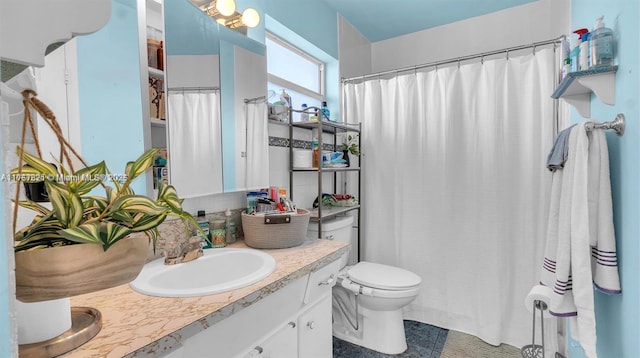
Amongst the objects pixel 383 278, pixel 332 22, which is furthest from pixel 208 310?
pixel 332 22

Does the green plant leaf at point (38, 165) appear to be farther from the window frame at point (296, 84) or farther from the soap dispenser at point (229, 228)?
the window frame at point (296, 84)

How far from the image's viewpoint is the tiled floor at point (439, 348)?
6.13 feet

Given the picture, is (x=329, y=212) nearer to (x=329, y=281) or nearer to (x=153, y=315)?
(x=329, y=281)

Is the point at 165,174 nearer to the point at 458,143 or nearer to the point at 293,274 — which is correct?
the point at 293,274

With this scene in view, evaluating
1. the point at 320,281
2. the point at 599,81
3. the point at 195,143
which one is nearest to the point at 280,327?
the point at 320,281

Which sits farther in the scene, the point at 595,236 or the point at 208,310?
the point at 595,236

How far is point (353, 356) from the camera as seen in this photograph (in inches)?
73.7

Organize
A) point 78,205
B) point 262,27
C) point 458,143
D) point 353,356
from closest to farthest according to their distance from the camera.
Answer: point 78,205
point 262,27
point 353,356
point 458,143

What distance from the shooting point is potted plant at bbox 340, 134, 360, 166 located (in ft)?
7.69

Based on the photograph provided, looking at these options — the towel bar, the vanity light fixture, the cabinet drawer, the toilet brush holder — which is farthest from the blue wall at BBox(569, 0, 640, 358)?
the vanity light fixture

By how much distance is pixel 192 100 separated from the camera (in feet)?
4.33

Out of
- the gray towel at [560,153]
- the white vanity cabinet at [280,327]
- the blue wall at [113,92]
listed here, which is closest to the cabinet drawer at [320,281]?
the white vanity cabinet at [280,327]

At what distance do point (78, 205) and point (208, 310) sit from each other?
43 cm

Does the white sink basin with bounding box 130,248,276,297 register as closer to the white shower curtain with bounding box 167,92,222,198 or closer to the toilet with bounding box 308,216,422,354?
the white shower curtain with bounding box 167,92,222,198
